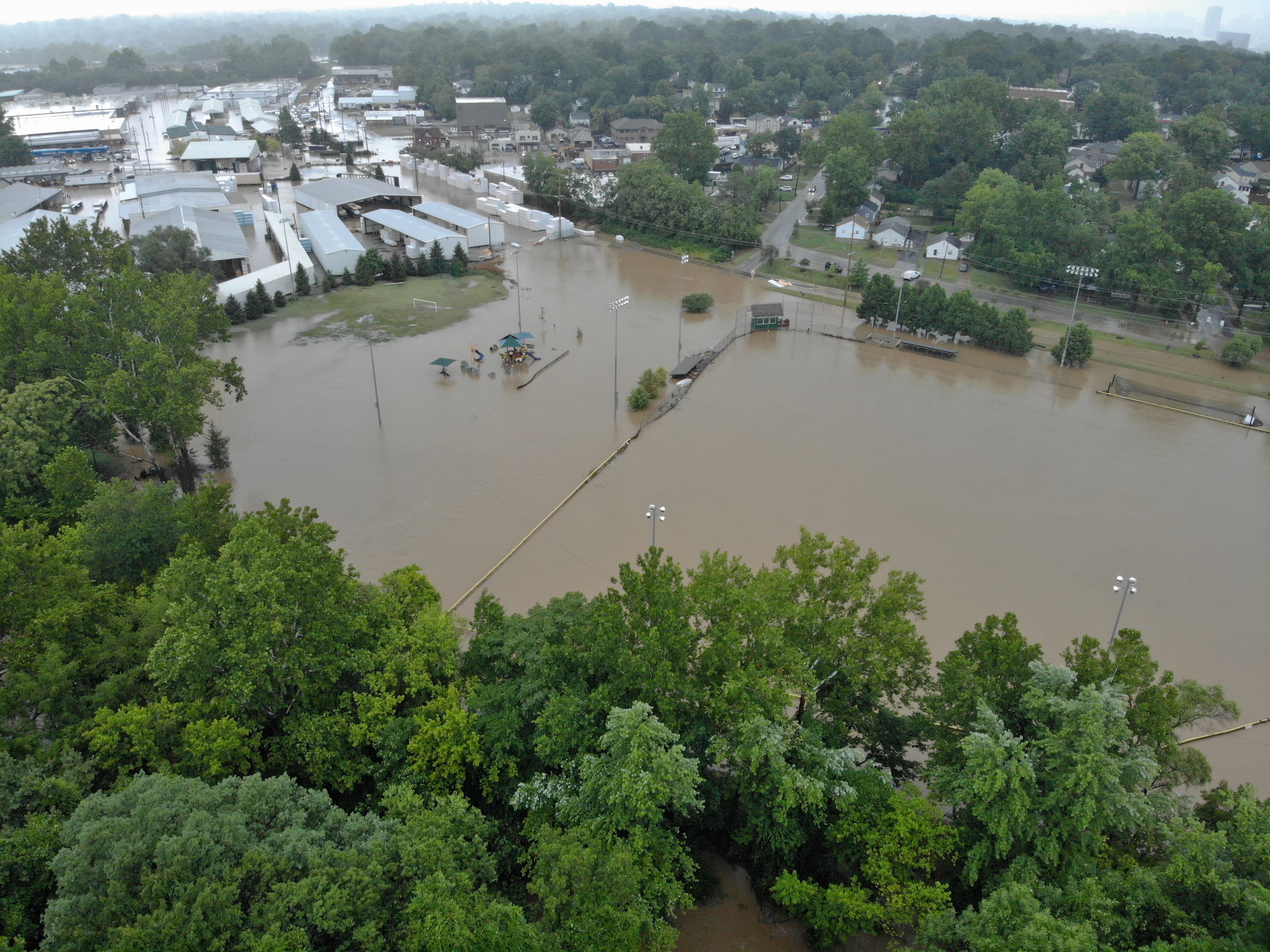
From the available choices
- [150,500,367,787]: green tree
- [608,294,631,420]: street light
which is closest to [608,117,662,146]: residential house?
[608,294,631,420]: street light

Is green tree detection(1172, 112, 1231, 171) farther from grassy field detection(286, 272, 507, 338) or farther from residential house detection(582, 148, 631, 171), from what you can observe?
grassy field detection(286, 272, 507, 338)

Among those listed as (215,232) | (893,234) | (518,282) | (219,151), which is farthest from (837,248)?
(219,151)

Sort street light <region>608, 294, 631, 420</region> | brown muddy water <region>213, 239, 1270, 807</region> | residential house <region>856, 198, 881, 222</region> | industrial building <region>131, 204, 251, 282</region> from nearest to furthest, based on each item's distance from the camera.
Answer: brown muddy water <region>213, 239, 1270, 807</region> → street light <region>608, 294, 631, 420</region> → industrial building <region>131, 204, 251, 282</region> → residential house <region>856, 198, 881, 222</region>

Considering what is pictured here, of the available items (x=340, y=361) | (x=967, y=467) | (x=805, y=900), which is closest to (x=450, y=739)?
(x=805, y=900)

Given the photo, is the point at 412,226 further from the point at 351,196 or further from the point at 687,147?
the point at 687,147

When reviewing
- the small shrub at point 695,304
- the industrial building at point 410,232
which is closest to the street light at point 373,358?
the industrial building at point 410,232

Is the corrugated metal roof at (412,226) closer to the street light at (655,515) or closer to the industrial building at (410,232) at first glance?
the industrial building at (410,232)
